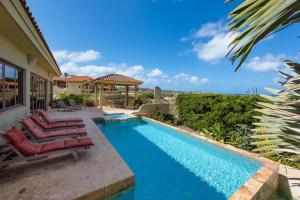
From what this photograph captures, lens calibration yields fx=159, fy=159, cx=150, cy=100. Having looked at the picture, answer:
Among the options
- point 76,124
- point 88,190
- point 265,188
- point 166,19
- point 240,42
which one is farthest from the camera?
point 166,19

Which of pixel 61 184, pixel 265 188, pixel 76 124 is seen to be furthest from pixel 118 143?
pixel 265 188

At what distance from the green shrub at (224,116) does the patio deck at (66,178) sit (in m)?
5.94

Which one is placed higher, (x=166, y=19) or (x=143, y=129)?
(x=166, y=19)

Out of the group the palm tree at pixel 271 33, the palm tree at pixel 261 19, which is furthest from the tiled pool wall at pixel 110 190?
the palm tree at pixel 261 19

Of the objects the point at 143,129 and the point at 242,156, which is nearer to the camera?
the point at 242,156

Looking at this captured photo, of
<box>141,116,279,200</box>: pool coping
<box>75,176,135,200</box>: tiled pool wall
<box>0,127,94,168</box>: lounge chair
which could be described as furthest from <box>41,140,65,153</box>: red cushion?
<box>141,116,279,200</box>: pool coping

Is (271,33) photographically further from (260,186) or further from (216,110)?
(216,110)

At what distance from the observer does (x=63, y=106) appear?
15938 mm

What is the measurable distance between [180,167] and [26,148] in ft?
16.6

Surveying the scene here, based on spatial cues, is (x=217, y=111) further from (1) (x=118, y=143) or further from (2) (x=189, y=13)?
(2) (x=189, y=13)

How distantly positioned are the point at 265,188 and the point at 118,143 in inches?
257

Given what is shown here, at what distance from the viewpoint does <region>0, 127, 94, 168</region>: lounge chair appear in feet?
13.4

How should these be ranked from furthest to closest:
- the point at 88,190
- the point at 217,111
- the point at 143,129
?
the point at 143,129 → the point at 217,111 → the point at 88,190

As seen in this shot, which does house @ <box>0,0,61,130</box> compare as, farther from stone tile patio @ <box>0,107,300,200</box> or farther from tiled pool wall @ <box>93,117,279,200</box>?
tiled pool wall @ <box>93,117,279,200</box>
